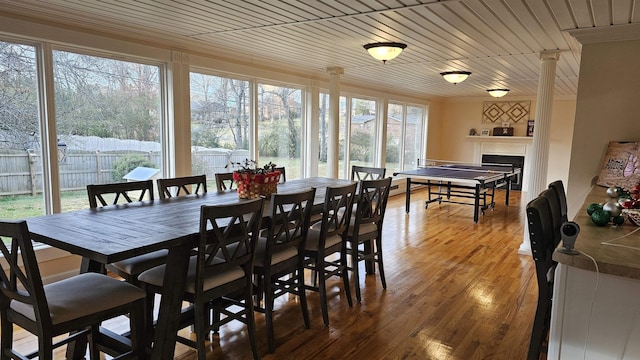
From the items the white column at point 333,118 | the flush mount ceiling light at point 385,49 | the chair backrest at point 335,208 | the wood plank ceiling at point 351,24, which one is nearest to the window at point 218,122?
the wood plank ceiling at point 351,24

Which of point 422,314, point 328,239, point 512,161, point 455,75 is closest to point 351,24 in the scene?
point 328,239

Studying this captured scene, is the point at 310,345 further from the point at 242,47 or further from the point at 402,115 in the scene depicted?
the point at 402,115

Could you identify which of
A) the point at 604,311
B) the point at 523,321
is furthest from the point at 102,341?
the point at 523,321

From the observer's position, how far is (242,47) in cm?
457

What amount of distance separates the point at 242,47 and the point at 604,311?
4.08m

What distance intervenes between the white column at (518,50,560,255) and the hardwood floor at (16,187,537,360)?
0.82 metres

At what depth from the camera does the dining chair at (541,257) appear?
6.64 feet

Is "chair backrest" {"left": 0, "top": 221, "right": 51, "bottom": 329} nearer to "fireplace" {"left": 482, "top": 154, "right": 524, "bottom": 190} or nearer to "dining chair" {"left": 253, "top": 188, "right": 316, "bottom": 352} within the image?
"dining chair" {"left": 253, "top": 188, "right": 316, "bottom": 352}

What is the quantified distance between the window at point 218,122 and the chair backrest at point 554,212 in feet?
11.8

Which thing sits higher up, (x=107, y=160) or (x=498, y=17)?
(x=498, y=17)

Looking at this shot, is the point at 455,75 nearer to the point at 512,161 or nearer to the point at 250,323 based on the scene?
the point at 250,323

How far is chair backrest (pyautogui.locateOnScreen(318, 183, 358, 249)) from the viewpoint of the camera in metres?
2.88

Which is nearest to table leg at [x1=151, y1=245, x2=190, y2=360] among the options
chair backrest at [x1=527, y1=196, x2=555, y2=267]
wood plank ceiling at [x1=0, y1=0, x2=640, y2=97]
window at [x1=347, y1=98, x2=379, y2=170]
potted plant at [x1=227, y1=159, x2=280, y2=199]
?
potted plant at [x1=227, y1=159, x2=280, y2=199]

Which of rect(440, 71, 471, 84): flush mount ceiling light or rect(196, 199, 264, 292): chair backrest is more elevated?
rect(440, 71, 471, 84): flush mount ceiling light
